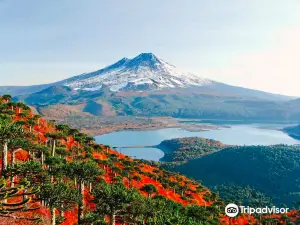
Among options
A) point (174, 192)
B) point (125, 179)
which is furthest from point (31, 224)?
point (174, 192)

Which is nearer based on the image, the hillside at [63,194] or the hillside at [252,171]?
the hillside at [63,194]

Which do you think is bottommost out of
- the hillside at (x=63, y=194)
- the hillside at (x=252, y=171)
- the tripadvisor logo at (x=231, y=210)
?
the hillside at (x=252, y=171)

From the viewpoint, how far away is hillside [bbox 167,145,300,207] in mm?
101250

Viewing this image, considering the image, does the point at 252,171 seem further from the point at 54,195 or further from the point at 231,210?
the point at 54,195

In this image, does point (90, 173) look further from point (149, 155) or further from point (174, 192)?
point (149, 155)

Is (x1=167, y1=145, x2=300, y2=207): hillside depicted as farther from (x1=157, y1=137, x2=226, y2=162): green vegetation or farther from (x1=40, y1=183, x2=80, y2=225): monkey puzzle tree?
(x1=40, y1=183, x2=80, y2=225): monkey puzzle tree

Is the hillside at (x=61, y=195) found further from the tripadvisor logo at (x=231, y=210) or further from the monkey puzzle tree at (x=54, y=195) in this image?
the tripadvisor logo at (x=231, y=210)

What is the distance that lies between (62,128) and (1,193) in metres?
43.8

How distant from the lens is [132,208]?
2217 cm

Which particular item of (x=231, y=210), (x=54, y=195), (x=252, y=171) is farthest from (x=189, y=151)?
(x=54, y=195)

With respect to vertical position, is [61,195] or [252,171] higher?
[61,195]

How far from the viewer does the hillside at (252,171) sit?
332ft

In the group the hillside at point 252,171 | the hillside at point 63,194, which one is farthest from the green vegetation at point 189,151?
the hillside at point 63,194

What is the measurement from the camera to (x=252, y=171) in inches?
4840
